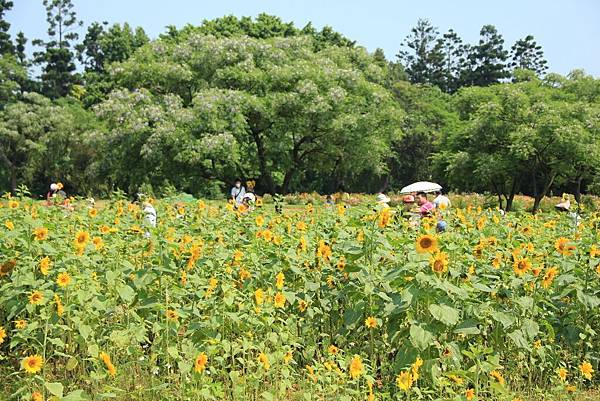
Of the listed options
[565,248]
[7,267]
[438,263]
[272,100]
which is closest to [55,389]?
[7,267]

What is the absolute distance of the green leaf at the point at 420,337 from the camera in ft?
8.97

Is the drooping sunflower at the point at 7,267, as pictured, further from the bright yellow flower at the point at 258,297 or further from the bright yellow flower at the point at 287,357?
the bright yellow flower at the point at 287,357

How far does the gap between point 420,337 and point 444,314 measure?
138 mm

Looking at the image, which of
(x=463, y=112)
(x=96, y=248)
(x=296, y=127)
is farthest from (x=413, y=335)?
(x=463, y=112)

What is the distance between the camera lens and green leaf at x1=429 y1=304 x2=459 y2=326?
8.89ft

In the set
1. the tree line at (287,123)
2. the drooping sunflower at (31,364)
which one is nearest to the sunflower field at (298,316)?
the drooping sunflower at (31,364)

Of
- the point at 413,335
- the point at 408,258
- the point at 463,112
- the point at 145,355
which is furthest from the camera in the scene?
the point at 463,112

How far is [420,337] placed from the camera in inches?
108

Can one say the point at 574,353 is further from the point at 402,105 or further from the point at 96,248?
the point at 402,105

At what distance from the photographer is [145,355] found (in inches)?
128

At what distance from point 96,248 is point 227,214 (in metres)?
1.43

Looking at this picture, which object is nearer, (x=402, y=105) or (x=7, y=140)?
(x=7, y=140)

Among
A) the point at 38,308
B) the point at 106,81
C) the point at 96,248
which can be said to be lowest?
the point at 38,308

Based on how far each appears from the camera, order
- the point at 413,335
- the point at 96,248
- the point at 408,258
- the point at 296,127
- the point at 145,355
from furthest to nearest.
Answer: the point at 296,127 < the point at 96,248 < the point at 145,355 < the point at 408,258 < the point at 413,335
